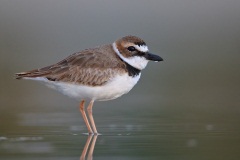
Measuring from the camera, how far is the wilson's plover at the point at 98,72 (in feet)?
35.7

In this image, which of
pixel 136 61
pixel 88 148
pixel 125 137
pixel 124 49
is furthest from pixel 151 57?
pixel 88 148

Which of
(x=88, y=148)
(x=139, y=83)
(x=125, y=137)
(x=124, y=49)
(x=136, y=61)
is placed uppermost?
(x=139, y=83)

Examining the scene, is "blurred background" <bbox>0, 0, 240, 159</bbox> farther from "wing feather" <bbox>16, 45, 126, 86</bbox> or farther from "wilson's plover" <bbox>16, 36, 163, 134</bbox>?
"wing feather" <bbox>16, 45, 126, 86</bbox>

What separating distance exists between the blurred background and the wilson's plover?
0.51 m

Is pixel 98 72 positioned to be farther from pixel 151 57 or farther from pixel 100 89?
pixel 151 57

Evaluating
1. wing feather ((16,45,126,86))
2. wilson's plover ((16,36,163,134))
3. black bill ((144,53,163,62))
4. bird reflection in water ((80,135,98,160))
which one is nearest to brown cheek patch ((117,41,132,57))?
wilson's plover ((16,36,163,134))

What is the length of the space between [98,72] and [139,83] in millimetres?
6408

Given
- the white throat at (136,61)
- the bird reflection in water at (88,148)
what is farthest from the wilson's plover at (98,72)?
the bird reflection in water at (88,148)

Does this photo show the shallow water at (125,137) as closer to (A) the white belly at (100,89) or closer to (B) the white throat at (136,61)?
(A) the white belly at (100,89)

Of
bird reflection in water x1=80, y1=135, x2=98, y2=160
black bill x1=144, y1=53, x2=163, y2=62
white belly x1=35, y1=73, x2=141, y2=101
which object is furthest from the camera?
black bill x1=144, y1=53, x2=163, y2=62

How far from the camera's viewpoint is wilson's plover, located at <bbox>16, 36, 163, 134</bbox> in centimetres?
1088

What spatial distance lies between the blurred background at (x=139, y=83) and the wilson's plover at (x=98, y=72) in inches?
20.0

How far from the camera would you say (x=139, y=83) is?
17328 millimetres

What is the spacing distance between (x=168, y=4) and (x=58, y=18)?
435 centimetres
